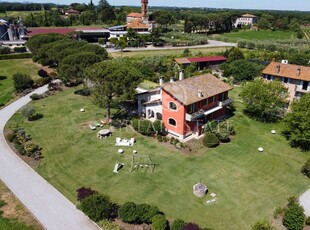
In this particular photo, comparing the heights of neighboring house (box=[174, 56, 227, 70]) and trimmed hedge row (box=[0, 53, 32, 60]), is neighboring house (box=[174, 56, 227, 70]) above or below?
below

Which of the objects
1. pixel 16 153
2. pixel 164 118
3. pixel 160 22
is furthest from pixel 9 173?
pixel 160 22

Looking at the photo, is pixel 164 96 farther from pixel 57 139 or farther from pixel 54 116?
pixel 54 116

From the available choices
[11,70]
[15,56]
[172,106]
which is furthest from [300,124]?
[15,56]

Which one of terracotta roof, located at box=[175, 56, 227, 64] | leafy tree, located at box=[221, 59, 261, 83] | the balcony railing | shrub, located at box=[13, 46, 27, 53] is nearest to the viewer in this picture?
the balcony railing

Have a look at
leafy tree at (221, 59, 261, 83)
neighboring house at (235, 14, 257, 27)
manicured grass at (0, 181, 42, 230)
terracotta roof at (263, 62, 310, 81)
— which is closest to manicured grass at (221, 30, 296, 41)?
neighboring house at (235, 14, 257, 27)

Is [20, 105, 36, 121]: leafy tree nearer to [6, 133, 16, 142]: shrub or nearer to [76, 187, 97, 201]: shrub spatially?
[6, 133, 16, 142]: shrub

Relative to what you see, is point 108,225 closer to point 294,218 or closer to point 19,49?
point 294,218

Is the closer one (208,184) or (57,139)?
(208,184)
